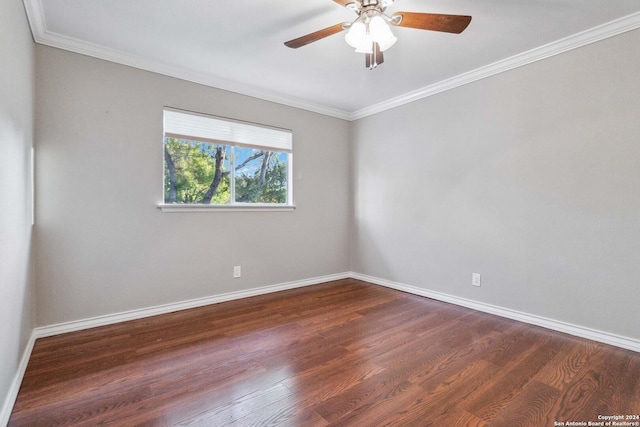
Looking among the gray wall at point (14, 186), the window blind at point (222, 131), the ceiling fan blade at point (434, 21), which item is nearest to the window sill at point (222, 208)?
the window blind at point (222, 131)

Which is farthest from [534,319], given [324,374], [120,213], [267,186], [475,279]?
[120,213]

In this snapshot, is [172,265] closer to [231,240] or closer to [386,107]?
[231,240]

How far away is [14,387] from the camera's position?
5.43ft

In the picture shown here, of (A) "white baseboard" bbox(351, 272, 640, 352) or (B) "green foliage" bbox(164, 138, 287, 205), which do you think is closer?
(A) "white baseboard" bbox(351, 272, 640, 352)

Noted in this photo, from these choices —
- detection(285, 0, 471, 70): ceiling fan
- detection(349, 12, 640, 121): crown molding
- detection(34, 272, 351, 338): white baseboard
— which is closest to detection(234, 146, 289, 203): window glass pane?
detection(34, 272, 351, 338): white baseboard

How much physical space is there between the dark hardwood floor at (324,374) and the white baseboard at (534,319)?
9cm

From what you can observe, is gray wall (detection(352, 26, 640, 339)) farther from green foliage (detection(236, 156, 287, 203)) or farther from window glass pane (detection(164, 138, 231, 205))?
window glass pane (detection(164, 138, 231, 205))

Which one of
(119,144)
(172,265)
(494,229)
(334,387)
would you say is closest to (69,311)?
(172,265)

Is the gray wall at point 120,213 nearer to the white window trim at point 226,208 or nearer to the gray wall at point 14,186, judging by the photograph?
the white window trim at point 226,208

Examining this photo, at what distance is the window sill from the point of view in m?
3.01

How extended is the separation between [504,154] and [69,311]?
13.7 feet

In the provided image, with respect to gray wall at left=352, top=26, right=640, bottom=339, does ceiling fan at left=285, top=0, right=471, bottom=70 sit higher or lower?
higher

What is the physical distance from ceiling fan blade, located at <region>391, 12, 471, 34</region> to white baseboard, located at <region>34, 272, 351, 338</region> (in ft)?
9.91

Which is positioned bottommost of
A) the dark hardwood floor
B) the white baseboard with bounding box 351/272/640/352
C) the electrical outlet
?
the dark hardwood floor
